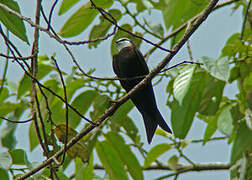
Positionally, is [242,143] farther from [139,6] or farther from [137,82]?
[139,6]

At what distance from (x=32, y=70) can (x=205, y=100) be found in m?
1.21

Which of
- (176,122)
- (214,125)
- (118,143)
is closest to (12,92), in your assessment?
(118,143)

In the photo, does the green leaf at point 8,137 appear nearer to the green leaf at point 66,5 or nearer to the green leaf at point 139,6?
the green leaf at point 66,5

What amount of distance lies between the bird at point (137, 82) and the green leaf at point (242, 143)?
43 centimetres

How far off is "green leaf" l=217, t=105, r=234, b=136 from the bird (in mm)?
382

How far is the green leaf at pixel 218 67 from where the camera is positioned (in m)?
2.13

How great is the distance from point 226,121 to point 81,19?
1178 mm

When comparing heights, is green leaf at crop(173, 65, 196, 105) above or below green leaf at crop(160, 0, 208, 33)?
below

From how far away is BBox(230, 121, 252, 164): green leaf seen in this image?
2.41 metres

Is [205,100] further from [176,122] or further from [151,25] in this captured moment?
[151,25]

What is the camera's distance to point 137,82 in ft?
10.5

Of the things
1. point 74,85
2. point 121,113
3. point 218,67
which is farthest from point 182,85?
point 74,85

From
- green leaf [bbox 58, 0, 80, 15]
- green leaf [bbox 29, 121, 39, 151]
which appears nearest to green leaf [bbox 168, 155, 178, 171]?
green leaf [bbox 29, 121, 39, 151]

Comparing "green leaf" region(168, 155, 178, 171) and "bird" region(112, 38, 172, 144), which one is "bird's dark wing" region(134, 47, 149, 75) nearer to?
"bird" region(112, 38, 172, 144)
